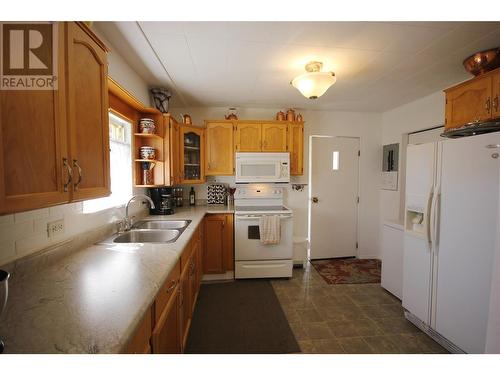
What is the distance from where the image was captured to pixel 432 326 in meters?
1.73

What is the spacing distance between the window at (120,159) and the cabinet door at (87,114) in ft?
2.55

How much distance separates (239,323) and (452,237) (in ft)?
6.14

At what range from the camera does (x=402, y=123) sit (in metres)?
3.13

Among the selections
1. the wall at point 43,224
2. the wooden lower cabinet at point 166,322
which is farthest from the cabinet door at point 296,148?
the wall at point 43,224

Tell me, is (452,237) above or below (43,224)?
below

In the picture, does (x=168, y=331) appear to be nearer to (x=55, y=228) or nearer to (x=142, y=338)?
(x=142, y=338)

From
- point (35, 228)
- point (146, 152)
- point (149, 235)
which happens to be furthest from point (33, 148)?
point (146, 152)

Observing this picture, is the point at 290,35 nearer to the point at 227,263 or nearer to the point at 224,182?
the point at 224,182

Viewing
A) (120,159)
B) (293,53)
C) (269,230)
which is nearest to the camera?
(293,53)

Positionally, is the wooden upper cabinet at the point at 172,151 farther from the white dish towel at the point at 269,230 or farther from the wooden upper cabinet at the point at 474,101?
the wooden upper cabinet at the point at 474,101

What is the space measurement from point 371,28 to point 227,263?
273cm

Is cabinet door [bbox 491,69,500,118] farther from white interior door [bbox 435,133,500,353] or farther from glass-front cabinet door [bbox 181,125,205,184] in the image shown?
glass-front cabinet door [bbox 181,125,205,184]

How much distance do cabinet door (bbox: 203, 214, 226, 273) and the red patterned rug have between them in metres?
1.44
